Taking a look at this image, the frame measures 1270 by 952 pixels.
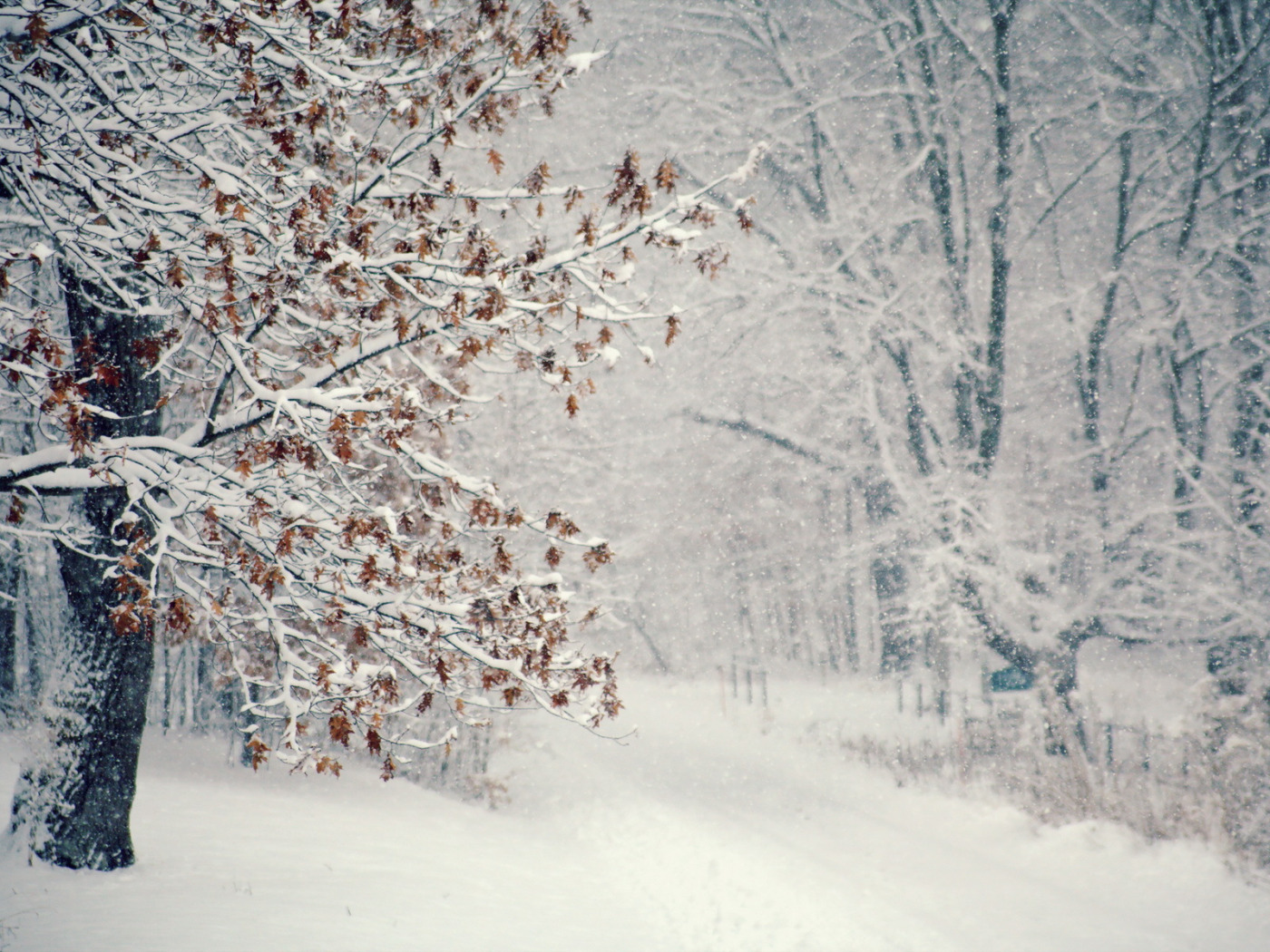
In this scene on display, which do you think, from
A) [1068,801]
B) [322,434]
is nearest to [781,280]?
[1068,801]

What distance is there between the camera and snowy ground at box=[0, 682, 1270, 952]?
544cm

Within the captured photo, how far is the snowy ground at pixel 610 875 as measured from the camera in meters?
5.44

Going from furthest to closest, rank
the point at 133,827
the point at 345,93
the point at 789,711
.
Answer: the point at 789,711 < the point at 133,827 < the point at 345,93

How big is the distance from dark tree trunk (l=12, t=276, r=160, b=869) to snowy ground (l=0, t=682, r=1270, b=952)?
0.85 feet

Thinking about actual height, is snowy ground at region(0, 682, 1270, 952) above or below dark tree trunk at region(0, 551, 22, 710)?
below

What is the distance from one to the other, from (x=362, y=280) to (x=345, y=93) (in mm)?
1714

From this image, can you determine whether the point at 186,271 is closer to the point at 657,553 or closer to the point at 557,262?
the point at 557,262

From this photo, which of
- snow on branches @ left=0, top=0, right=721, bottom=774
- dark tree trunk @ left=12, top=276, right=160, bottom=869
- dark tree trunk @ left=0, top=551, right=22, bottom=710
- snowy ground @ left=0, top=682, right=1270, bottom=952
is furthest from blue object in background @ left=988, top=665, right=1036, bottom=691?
dark tree trunk @ left=0, top=551, right=22, bottom=710

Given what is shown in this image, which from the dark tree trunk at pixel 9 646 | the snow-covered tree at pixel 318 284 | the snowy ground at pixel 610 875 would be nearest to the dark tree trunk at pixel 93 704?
the snowy ground at pixel 610 875

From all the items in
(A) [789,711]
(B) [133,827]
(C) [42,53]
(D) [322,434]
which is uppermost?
(C) [42,53]

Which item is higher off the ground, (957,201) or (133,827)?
(957,201)

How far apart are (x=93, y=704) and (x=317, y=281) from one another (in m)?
3.70

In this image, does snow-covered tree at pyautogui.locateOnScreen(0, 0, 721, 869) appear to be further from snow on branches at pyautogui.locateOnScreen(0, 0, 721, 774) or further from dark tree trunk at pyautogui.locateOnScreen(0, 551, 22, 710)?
dark tree trunk at pyautogui.locateOnScreen(0, 551, 22, 710)

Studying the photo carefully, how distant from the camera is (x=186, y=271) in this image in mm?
4512
